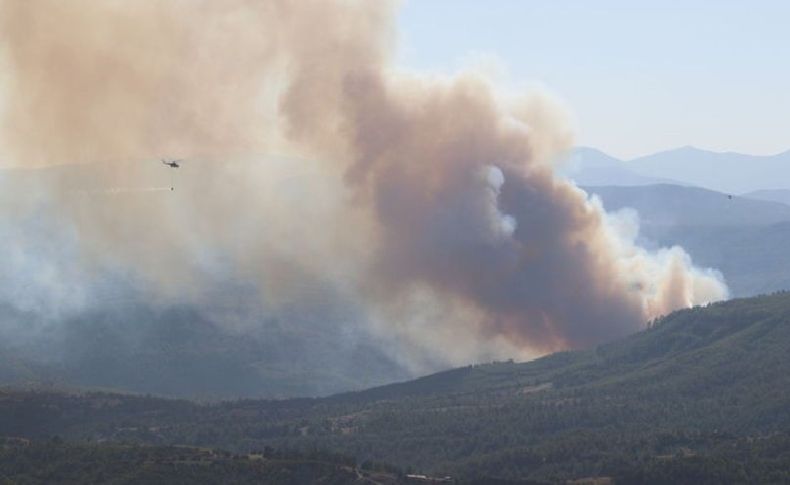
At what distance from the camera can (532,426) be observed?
570 feet

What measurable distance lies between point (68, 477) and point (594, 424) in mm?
65730

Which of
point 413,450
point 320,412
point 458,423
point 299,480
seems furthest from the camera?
Result: point 320,412

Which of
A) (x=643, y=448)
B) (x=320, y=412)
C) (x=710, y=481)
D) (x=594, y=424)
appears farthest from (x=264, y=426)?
(x=710, y=481)

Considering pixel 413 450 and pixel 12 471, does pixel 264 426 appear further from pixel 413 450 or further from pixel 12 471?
pixel 12 471

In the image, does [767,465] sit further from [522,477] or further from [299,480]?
[299,480]

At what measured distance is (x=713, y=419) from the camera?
566 feet

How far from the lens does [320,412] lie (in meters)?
194

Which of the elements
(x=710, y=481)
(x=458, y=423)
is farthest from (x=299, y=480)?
(x=458, y=423)

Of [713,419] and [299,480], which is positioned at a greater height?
[713,419]

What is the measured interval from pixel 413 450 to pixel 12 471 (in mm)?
47786

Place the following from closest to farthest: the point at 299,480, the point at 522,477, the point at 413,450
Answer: the point at 299,480, the point at 522,477, the point at 413,450

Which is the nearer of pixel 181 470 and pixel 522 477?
pixel 181 470

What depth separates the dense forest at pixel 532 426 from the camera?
14575cm

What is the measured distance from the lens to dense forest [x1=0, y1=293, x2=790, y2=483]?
146 metres
